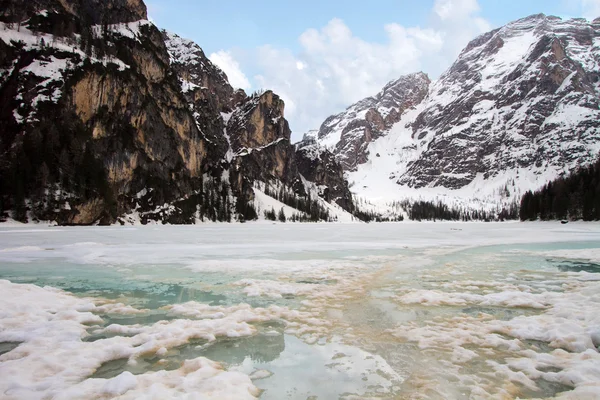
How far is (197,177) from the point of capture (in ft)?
457

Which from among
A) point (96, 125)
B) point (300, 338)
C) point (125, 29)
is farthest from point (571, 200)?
point (125, 29)

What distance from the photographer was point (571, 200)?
325 feet

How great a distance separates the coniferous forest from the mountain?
110244 millimetres

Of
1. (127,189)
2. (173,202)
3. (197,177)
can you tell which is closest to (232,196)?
(197,177)

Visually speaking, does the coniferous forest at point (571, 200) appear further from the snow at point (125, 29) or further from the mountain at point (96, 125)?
the snow at point (125, 29)

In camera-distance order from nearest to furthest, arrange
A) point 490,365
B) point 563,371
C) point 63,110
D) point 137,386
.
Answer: point 137,386, point 563,371, point 490,365, point 63,110

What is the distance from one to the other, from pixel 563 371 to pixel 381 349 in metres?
2.78

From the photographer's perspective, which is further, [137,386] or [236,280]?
[236,280]

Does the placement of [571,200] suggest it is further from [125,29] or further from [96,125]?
[125,29]

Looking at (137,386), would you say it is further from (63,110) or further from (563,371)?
(63,110)

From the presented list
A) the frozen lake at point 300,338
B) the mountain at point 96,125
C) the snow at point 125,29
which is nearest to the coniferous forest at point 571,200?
the frozen lake at point 300,338

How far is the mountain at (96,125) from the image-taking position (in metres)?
79.7

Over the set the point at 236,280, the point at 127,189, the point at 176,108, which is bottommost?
the point at 236,280

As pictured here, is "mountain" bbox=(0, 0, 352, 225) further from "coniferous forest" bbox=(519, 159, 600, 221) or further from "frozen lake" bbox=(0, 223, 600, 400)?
"coniferous forest" bbox=(519, 159, 600, 221)
